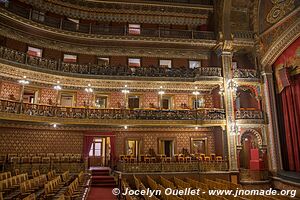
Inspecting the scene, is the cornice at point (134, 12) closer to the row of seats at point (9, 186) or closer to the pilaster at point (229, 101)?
the pilaster at point (229, 101)

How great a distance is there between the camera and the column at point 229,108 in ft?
56.3

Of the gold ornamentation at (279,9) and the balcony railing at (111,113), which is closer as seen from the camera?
the balcony railing at (111,113)

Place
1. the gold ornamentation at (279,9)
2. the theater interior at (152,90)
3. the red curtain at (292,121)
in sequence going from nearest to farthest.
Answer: the red curtain at (292,121)
the theater interior at (152,90)
the gold ornamentation at (279,9)

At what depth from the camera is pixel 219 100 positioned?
19.3 meters

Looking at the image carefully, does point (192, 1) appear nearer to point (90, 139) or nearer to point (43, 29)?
Answer: point (43, 29)

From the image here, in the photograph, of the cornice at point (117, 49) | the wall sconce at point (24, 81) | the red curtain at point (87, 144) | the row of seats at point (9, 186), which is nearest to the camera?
the row of seats at point (9, 186)

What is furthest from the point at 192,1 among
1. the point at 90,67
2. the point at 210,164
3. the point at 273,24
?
the point at 210,164

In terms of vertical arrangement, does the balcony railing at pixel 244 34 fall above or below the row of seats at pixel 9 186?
above

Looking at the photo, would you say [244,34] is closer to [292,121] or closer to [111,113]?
[292,121]

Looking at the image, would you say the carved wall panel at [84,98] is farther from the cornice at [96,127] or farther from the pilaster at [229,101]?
the pilaster at [229,101]

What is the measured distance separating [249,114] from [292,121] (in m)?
2.80

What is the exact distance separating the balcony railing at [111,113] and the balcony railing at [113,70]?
2654mm

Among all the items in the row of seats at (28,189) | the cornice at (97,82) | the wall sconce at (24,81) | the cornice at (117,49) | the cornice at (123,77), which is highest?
the cornice at (117,49)

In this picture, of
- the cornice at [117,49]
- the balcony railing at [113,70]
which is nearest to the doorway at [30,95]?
the balcony railing at [113,70]
